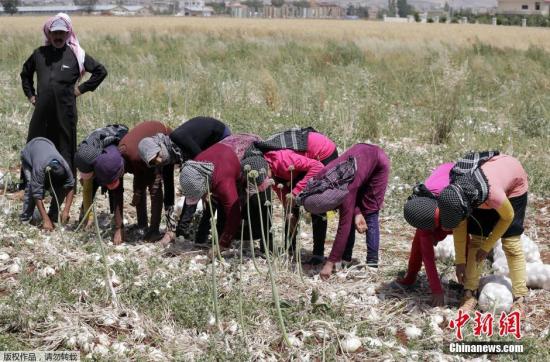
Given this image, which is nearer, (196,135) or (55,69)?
(196,135)

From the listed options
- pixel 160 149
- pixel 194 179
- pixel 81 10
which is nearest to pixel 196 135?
pixel 160 149

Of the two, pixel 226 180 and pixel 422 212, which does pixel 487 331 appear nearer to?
pixel 422 212

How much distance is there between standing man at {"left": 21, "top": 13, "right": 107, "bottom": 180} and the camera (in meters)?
Answer: 6.57

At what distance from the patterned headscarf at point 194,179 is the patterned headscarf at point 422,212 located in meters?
1.38

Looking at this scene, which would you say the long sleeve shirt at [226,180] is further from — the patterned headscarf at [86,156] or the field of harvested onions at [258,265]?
the patterned headscarf at [86,156]

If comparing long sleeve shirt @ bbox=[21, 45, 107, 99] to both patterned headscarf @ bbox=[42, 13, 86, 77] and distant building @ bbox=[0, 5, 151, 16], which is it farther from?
distant building @ bbox=[0, 5, 151, 16]

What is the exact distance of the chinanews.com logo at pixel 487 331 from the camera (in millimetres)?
4156

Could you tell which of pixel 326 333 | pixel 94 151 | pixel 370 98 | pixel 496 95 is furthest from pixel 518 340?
pixel 496 95

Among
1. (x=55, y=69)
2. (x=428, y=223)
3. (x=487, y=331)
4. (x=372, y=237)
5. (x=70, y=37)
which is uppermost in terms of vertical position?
(x=70, y=37)

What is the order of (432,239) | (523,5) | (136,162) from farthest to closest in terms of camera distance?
1. (523,5)
2. (136,162)
3. (432,239)

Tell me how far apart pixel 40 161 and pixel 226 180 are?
170cm

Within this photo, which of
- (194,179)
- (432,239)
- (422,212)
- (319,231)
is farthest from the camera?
(319,231)

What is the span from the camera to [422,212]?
174 inches

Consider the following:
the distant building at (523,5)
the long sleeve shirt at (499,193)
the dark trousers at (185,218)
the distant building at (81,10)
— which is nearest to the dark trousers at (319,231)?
the dark trousers at (185,218)
